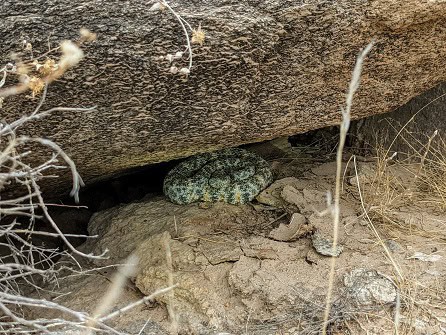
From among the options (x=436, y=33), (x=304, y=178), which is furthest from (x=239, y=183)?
(x=436, y=33)

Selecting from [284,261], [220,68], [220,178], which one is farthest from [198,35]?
[220,178]

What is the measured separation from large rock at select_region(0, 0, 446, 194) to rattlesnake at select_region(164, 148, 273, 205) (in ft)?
2.43

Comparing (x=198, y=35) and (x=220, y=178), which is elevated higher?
(x=198, y=35)

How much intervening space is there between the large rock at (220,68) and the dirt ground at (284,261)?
63 cm

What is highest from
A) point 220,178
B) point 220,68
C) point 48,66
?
point 48,66

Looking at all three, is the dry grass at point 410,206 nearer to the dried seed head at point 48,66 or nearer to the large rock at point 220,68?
the large rock at point 220,68

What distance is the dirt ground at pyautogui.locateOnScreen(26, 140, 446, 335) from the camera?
10.6 ft

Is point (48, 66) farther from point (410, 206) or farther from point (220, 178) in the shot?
point (410, 206)

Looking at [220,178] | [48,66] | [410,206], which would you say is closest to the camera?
[48,66]

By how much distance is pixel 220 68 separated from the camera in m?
3.13

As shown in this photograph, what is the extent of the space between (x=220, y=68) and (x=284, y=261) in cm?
126

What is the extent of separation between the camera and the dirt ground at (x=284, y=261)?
325 cm

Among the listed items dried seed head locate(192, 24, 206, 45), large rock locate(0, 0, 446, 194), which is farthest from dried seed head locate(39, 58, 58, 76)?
dried seed head locate(192, 24, 206, 45)

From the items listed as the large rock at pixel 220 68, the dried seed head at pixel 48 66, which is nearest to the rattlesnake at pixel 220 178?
the large rock at pixel 220 68
